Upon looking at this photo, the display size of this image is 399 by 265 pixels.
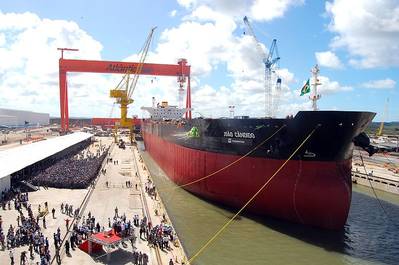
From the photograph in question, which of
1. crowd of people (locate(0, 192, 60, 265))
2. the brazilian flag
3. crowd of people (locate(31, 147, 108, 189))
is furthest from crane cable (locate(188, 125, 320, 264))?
crowd of people (locate(31, 147, 108, 189))

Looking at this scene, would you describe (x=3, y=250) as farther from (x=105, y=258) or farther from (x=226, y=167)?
(x=226, y=167)

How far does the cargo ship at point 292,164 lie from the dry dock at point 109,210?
13.9 ft

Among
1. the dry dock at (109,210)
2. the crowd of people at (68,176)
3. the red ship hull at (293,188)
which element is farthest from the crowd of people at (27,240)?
the red ship hull at (293,188)

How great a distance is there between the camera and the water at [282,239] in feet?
45.2

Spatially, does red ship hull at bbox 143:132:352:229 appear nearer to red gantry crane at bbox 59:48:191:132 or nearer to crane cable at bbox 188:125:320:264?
crane cable at bbox 188:125:320:264

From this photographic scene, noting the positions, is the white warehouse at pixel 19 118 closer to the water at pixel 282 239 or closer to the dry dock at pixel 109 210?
the dry dock at pixel 109 210

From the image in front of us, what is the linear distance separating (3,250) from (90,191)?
10.2m

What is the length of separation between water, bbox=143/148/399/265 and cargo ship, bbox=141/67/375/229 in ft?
2.48

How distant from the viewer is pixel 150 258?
1262 centimetres

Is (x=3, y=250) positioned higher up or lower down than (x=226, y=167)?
lower down

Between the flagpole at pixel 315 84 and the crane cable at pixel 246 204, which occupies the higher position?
the flagpole at pixel 315 84

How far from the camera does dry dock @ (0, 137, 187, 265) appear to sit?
41.1 feet

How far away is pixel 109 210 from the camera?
18.6 meters

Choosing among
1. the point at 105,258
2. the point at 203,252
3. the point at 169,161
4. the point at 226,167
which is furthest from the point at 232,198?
the point at 169,161
